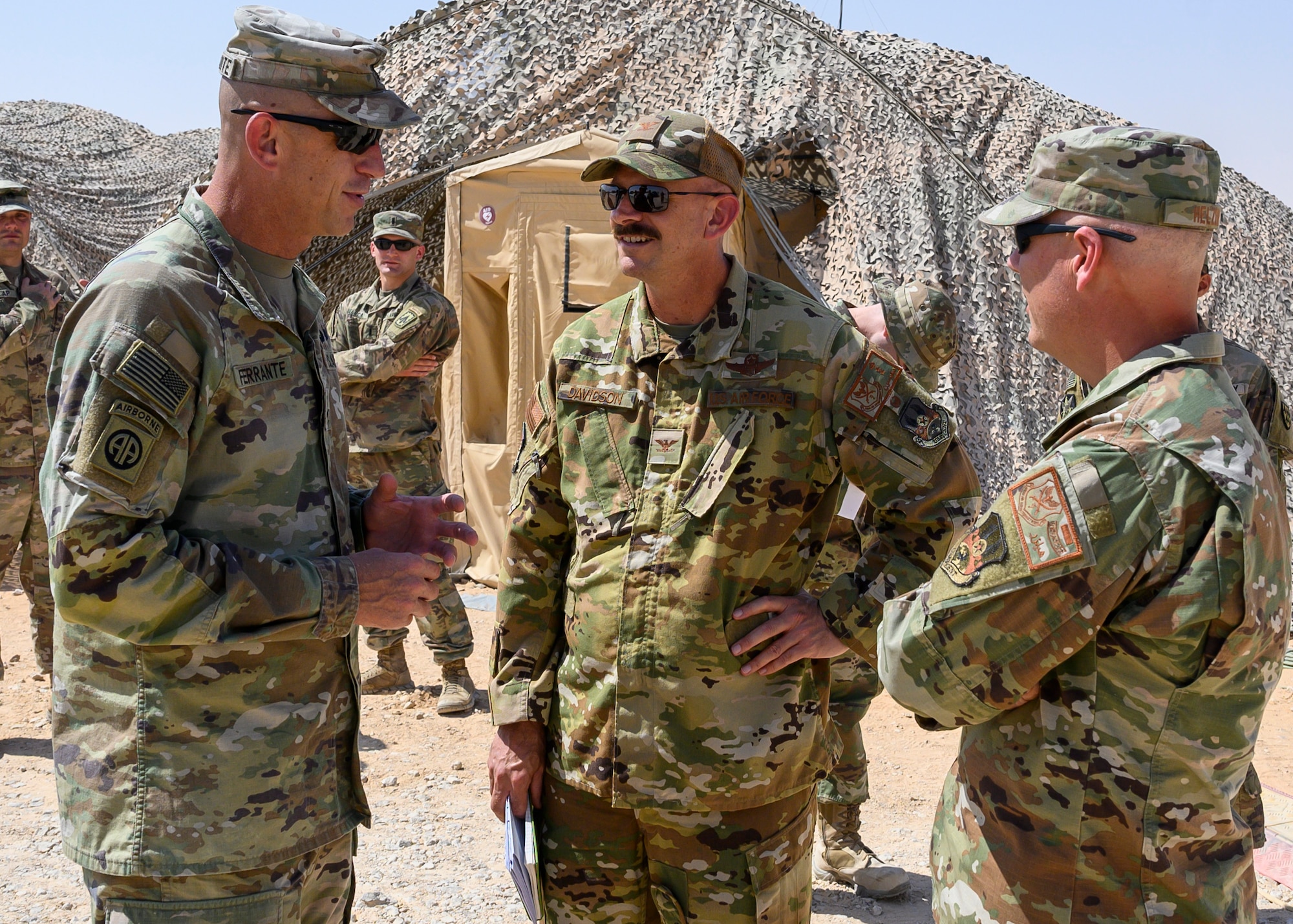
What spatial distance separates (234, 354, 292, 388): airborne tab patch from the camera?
1907 mm

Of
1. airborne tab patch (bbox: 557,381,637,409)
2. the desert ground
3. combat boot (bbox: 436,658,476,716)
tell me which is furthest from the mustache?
combat boot (bbox: 436,658,476,716)

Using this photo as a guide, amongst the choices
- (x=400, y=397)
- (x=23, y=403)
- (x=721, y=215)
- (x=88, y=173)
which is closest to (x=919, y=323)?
(x=721, y=215)

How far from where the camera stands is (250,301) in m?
1.94

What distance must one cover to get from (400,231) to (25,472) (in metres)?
2.18

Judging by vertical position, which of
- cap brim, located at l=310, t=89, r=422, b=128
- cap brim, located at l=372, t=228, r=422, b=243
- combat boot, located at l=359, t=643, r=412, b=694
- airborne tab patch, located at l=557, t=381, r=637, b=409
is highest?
cap brim, located at l=310, t=89, r=422, b=128

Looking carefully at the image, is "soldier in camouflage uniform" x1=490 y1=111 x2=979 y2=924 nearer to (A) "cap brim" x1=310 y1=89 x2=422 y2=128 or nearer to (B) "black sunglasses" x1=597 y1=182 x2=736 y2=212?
(B) "black sunglasses" x1=597 y1=182 x2=736 y2=212

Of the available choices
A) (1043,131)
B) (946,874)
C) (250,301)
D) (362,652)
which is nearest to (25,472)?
→ (362,652)

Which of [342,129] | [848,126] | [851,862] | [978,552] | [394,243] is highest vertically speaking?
[848,126]

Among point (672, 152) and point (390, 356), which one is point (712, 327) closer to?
point (672, 152)

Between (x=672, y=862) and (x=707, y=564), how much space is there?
60cm

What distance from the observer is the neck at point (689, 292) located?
2316 millimetres

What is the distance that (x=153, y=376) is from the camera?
176 cm

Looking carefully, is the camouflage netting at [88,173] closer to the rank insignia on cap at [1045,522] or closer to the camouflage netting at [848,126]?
the camouflage netting at [848,126]

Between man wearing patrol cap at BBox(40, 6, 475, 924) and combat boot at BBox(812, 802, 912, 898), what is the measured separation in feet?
6.97
